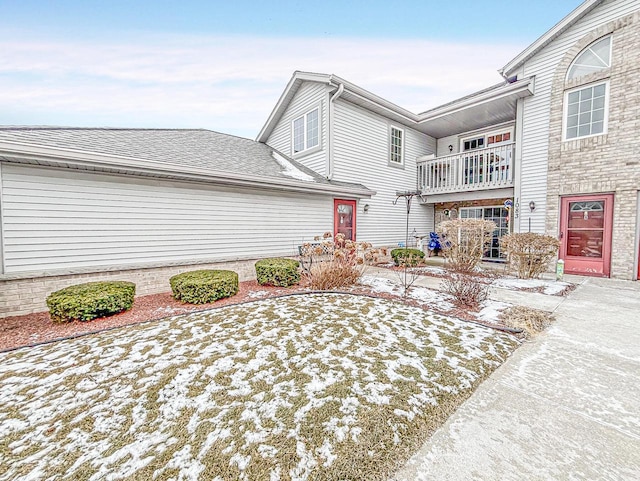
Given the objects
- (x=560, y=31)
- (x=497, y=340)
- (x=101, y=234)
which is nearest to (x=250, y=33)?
(x=101, y=234)

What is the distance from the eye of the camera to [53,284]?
4750 mm

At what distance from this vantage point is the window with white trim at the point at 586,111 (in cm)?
721

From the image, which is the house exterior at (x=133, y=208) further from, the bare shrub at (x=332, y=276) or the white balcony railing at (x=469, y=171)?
the white balcony railing at (x=469, y=171)

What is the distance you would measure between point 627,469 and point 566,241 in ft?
27.5

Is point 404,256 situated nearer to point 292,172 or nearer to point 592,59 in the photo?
point 292,172

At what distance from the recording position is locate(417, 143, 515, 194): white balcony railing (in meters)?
9.18

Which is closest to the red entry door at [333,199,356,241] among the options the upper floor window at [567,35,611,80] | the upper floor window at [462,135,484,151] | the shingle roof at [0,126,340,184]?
the shingle roof at [0,126,340,184]

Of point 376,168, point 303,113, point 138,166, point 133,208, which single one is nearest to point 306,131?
point 303,113

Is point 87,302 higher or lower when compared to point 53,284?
lower

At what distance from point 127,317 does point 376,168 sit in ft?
28.8

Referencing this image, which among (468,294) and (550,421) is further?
(468,294)

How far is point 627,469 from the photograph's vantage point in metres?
1.66

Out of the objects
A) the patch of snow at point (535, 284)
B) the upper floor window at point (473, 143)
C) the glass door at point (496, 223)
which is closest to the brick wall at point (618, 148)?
the patch of snow at point (535, 284)

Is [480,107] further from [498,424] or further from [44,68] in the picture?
[44,68]
